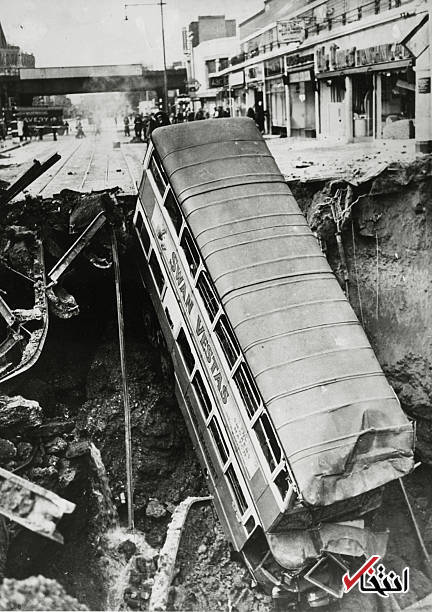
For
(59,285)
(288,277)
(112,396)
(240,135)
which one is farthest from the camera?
(112,396)

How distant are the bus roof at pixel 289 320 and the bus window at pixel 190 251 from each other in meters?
0.27

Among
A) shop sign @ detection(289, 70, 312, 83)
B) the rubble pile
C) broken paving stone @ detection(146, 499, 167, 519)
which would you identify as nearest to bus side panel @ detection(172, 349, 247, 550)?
broken paving stone @ detection(146, 499, 167, 519)

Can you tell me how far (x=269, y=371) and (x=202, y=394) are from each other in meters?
1.51

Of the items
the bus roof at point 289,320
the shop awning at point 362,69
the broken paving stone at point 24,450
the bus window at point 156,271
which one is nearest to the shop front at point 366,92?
the shop awning at point 362,69

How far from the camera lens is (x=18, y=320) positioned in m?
6.34

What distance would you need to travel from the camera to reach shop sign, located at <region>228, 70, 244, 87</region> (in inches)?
284

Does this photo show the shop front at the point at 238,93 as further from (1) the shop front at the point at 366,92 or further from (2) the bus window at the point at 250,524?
(2) the bus window at the point at 250,524

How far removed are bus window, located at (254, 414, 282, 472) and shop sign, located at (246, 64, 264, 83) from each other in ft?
14.6

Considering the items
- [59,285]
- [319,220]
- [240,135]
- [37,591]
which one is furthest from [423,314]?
[37,591]

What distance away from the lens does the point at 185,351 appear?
21.2ft

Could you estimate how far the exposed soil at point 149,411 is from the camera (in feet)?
18.1

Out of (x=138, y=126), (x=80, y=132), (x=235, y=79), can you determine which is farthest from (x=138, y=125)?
(x=235, y=79)

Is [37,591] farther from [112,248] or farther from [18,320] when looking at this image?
[112,248]

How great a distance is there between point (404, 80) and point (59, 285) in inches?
194
